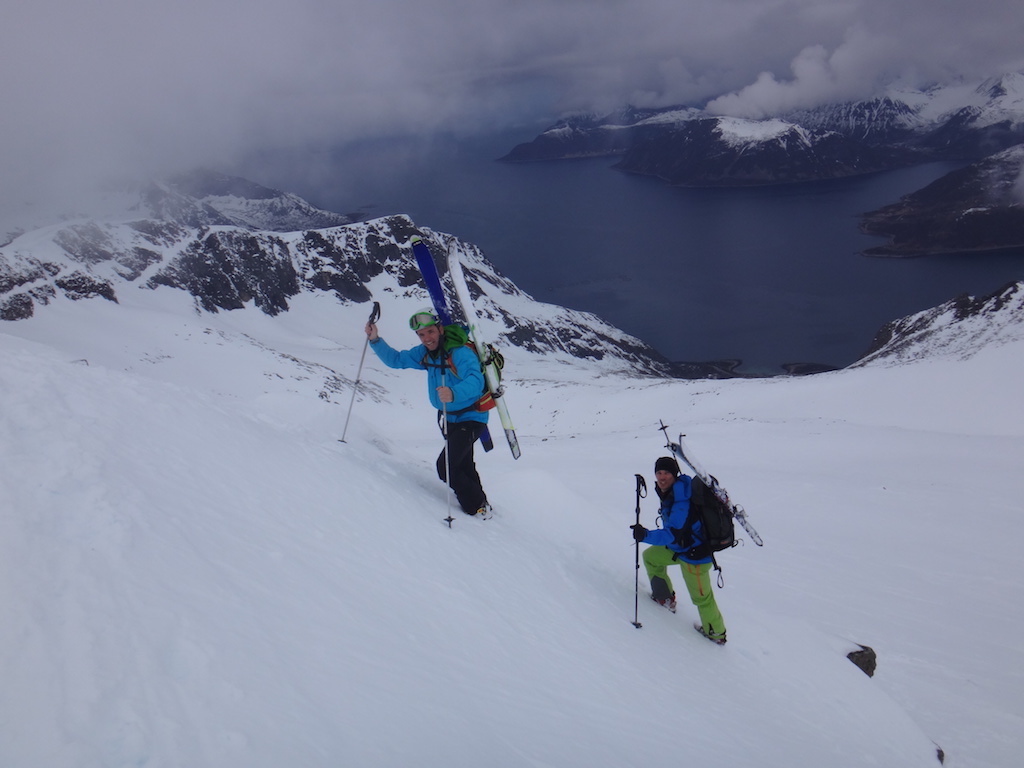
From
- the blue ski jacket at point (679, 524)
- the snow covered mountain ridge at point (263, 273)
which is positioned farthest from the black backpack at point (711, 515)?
the snow covered mountain ridge at point (263, 273)

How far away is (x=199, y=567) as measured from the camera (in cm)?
411

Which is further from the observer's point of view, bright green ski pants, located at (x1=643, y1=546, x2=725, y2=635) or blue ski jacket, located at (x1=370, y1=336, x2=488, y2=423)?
blue ski jacket, located at (x1=370, y1=336, x2=488, y2=423)

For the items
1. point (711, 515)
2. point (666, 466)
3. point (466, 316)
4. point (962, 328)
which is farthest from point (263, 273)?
point (711, 515)

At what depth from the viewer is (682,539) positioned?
7.45 m

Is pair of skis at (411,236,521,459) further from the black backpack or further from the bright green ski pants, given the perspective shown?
the black backpack

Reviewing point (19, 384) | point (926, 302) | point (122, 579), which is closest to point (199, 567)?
point (122, 579)

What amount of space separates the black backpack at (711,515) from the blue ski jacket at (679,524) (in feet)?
0.24

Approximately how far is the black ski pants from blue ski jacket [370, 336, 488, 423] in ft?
0.48

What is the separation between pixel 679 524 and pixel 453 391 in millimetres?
3446

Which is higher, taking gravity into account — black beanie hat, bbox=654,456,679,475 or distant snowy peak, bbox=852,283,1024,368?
black beanie hat, bbox=654,456,679,475

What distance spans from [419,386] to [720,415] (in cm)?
4532

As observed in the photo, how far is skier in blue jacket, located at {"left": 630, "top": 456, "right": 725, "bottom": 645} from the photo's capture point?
724 centimetres

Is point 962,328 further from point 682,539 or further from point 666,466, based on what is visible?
point 666,466

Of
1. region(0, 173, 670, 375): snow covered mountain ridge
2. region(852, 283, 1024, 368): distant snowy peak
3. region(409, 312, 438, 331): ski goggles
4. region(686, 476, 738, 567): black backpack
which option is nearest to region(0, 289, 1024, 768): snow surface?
region(686, 476, 738, 567): black backpack
